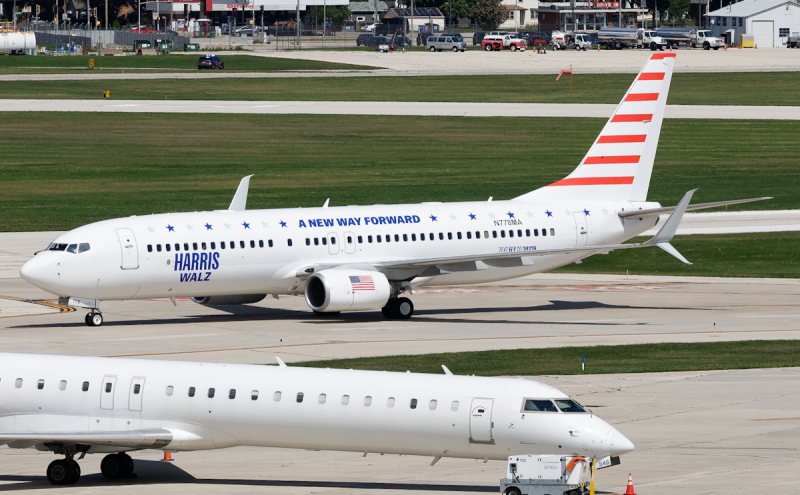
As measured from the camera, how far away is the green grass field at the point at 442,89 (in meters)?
135

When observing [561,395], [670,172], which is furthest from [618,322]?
[670,172]

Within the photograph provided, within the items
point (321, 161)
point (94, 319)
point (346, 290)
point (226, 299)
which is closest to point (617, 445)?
point (346, 290)

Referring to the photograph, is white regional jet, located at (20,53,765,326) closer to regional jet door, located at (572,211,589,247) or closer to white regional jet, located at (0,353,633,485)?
regional jet door, located at (572,211,589,247)

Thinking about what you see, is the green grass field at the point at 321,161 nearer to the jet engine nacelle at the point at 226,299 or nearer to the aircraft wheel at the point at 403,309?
the jet engine nacelle at the point at 226,299

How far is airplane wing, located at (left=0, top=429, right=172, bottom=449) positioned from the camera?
29234 mm

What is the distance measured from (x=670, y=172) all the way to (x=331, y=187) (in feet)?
82.3

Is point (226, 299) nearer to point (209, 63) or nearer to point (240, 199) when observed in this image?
point (240, 199)

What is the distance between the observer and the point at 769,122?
117 meters

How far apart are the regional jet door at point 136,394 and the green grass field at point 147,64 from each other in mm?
137342

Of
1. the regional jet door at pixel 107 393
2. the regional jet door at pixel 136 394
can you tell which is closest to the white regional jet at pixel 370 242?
the regional jet door at pixel 107 393

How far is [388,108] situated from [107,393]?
97471 millimetres

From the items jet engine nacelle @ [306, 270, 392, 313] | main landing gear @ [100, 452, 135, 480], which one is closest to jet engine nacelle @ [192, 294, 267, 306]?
jet engine nacelle @ [306, 270, 392, 313]

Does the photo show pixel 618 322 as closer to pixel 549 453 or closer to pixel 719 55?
pixel 549 453

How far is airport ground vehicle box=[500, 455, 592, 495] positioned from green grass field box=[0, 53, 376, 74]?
142727 mm
